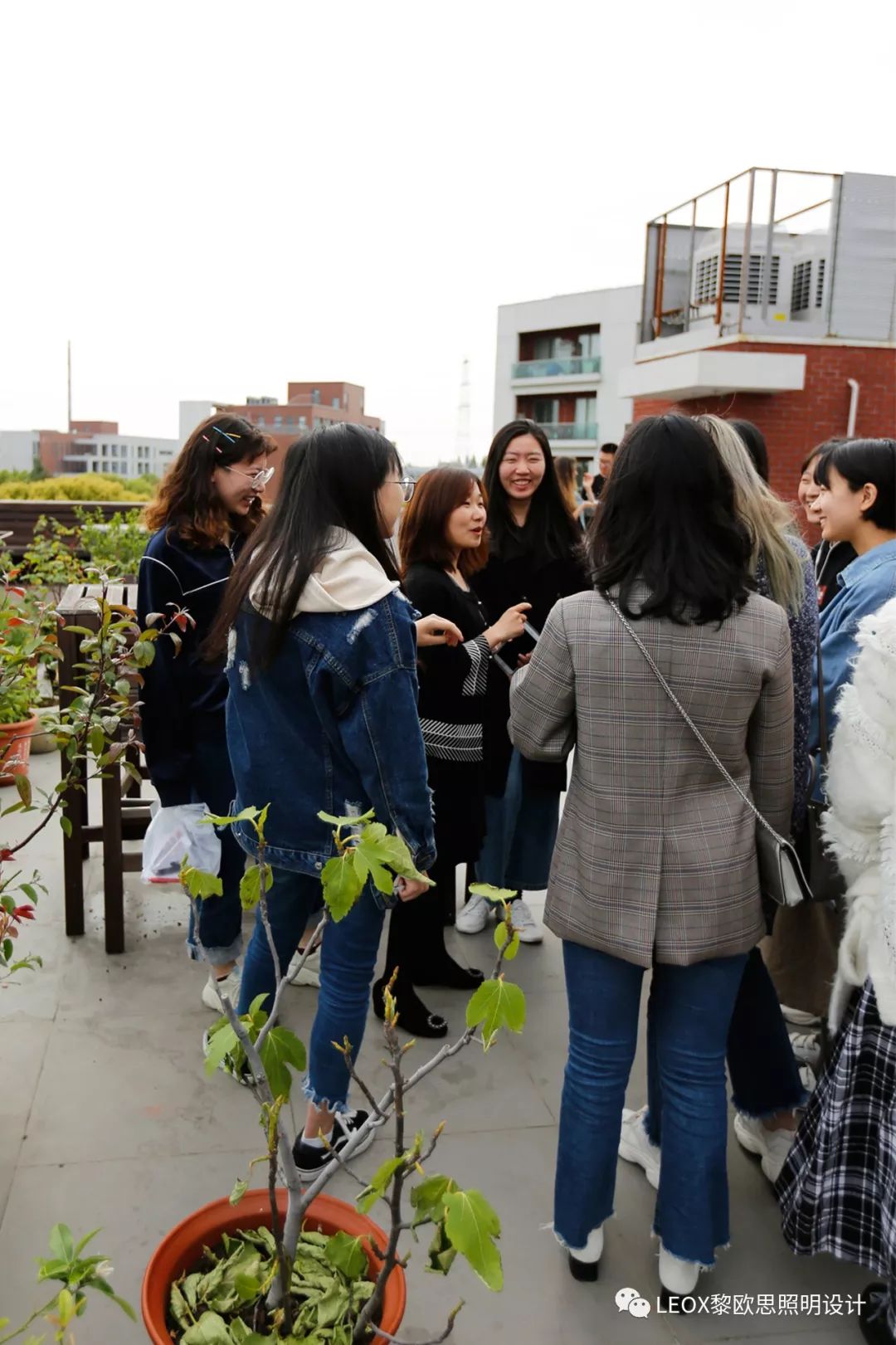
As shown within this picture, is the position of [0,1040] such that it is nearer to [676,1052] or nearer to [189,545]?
[189,545]

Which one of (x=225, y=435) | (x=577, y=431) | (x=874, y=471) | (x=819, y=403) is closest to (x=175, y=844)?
(x=225, y=435)

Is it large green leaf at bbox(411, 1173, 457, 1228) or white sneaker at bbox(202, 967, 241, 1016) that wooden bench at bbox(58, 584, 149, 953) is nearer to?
white sneaker at bbox(202, 967, 241, 1016)

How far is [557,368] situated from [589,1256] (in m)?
41.5

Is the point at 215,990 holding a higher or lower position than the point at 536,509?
lower

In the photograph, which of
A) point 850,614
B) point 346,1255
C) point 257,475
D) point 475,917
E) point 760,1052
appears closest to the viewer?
point 346,1255

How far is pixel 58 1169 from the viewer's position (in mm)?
2381

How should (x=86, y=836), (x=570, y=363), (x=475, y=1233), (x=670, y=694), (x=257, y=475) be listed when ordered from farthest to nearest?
(x=570, y=363) → (x=86, y=836) → (x=257, y=475) → (x=670, y=694) → (x=475, y=1233)

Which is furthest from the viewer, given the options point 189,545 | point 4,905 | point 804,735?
point 189,545

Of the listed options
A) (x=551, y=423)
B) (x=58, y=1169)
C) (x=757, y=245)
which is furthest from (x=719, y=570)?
(x=551, y=423)

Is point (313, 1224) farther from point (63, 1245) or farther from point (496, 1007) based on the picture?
point (496, 1007)

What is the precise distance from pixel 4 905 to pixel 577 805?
1210 millimetres

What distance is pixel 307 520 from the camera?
2.12 metres

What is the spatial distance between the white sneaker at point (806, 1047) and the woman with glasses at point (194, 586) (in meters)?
1.81

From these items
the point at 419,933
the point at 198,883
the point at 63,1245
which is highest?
the point at 198,883
